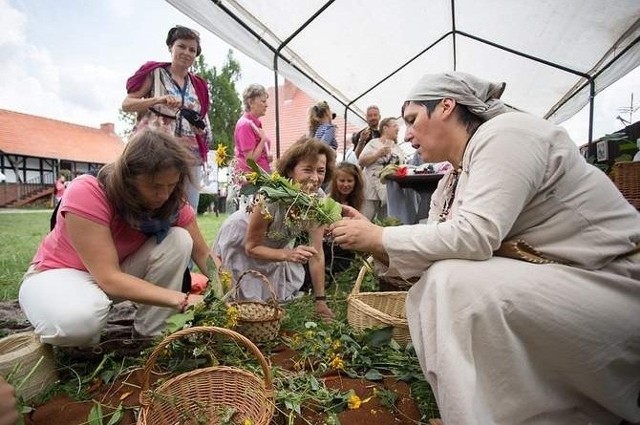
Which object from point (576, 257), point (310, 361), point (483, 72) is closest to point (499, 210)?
point (576, 257)

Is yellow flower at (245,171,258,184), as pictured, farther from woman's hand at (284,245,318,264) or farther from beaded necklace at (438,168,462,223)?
beaded necklace at (438,168,462,223)

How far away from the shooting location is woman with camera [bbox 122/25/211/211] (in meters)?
2.90

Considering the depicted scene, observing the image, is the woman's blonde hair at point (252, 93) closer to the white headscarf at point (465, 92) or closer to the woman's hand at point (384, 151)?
the woman's hand at point (384, 151)

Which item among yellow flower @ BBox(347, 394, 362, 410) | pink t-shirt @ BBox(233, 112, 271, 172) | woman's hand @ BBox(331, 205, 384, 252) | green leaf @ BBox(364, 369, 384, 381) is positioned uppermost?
pink t-shirt @ BBox(233, 112, 271, 172)

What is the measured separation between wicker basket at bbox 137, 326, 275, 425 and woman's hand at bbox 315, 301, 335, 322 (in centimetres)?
112

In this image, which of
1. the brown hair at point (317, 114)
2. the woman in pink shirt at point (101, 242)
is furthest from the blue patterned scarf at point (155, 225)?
the brown hair at point (317, 114)

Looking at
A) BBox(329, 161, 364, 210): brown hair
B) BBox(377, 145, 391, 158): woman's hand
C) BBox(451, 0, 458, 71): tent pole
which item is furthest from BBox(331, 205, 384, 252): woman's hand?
BBox(451, 0, 458, 71): tent pole

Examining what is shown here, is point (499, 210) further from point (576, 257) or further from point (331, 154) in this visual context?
point (331, 154)

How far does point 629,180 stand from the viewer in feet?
9.28

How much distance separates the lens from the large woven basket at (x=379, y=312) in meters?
2.09

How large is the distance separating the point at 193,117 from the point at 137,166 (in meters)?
1.45

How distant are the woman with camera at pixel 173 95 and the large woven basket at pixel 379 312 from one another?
4.62ft

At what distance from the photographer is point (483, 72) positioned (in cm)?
733

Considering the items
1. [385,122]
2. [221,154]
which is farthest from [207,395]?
[385,122]
